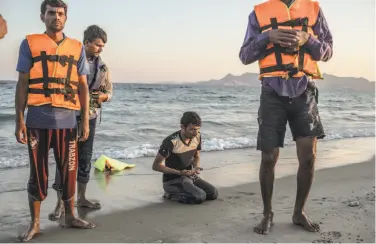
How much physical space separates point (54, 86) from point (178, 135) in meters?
2.08

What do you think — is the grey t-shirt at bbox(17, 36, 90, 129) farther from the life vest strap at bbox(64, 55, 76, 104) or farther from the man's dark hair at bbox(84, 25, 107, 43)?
the man's dark hair at bbox(84, 25, 107, 43)

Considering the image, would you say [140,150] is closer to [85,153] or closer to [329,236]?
[85,153]

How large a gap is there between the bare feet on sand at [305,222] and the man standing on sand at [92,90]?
2172 mm

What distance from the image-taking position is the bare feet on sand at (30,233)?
13.2 feet

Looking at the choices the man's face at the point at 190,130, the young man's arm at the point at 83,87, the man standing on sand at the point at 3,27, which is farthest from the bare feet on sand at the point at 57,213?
the man standing on sand at the point at 3,27

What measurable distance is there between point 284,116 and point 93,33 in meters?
2.10

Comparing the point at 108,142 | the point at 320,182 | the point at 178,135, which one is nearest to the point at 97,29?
the point at 178,135

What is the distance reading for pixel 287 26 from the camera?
160 inches

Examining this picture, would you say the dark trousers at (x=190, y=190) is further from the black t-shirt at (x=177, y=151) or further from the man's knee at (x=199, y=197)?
the black t-shirt at (x=177, y=151)

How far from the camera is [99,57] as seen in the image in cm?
503

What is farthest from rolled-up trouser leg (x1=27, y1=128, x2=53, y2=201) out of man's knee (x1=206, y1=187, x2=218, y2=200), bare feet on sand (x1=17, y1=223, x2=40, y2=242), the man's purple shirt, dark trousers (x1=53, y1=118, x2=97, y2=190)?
man's knee (x1=206, y1=187, x2=218, y2=200)

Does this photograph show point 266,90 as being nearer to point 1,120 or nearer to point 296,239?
point 296,239

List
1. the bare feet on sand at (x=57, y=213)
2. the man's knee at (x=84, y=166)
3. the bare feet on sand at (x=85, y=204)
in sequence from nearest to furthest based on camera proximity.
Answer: the bare feet on sand at (x=57, y=213) < the man's knee at (x=84, y=166) < the bare feet on sand at (x=85, y=204)

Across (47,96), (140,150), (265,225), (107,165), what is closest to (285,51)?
(265,225)
